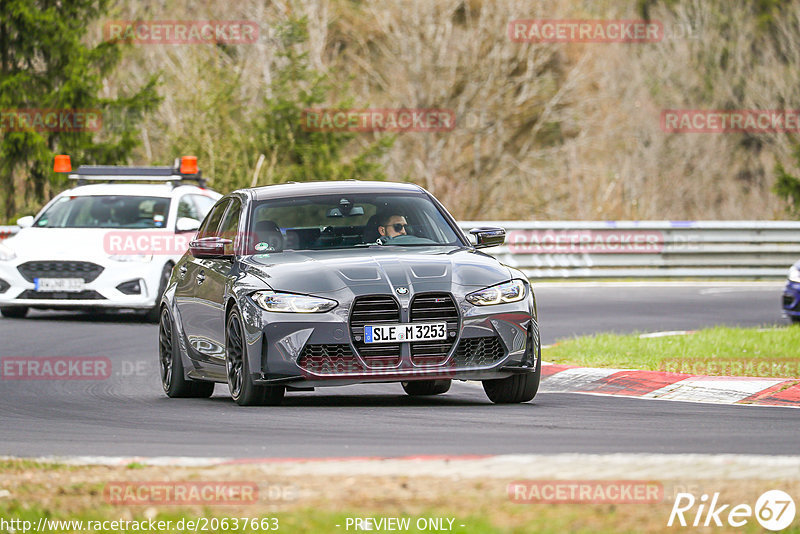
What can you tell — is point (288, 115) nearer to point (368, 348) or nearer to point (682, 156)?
point (682, 156)

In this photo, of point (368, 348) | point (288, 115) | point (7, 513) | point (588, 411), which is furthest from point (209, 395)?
point (288, 115)

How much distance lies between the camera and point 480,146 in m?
40.3

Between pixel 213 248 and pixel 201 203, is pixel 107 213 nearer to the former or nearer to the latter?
pixel 201 203

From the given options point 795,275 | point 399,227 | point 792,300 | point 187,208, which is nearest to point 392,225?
point 399,227

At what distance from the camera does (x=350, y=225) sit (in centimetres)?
1080

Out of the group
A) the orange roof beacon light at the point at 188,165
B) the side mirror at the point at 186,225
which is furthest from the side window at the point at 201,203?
the side mirror at the point at 186,225

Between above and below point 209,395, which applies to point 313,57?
above

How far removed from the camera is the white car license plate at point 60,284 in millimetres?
18719

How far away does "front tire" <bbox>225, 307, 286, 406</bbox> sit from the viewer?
32.7 feet

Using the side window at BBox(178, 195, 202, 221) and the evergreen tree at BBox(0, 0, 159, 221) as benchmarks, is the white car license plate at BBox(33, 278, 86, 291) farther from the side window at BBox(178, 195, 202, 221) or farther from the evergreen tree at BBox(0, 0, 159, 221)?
the evergreen tree at BBox(0, 0, 159, 221)

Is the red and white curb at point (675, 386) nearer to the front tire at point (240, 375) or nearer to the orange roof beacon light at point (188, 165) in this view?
the front tire at point (240, 375)

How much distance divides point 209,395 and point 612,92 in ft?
112

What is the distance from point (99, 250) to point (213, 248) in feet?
27.8

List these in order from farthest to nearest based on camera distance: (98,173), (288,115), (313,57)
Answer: (313,57) < (288,115) < (98,173)
